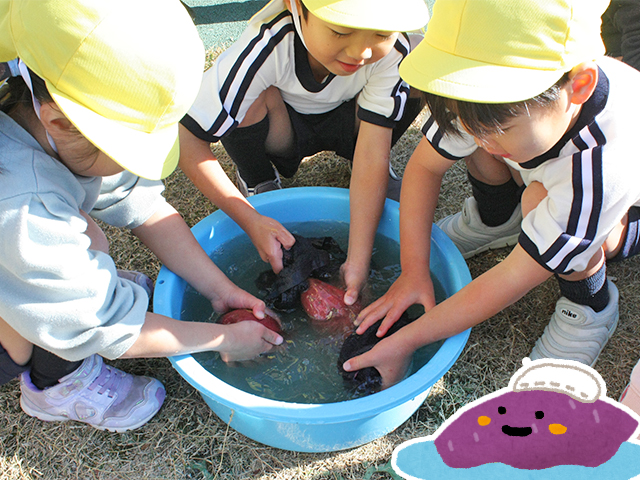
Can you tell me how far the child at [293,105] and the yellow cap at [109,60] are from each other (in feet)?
1.91

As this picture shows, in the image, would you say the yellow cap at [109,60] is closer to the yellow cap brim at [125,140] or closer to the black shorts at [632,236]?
the yellow cap brim at [125,140]

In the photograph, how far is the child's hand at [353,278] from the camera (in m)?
1.61

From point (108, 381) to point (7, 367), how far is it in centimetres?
27

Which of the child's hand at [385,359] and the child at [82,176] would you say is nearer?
the child at [82,176]

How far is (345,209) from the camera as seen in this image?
5.97 feet

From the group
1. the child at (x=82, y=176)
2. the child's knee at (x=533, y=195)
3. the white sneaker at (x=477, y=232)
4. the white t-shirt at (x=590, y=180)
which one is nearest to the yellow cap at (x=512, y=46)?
the white t-shirt at (x=590, y=180)

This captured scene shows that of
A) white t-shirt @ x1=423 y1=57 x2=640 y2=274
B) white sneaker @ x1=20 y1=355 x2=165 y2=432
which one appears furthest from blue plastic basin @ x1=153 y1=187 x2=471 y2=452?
white t-shirt @ x1=423 y1=57 x2=640 y2=274

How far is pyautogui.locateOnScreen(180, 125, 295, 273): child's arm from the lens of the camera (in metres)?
1.66

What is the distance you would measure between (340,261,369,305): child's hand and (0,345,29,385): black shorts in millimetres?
909

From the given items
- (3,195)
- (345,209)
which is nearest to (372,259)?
(345,209)

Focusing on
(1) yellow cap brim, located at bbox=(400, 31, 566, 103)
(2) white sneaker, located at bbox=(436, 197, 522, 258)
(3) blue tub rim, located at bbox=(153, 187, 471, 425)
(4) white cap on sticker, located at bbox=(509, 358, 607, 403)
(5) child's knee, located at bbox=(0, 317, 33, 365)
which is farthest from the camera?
(2) white sneaker, located at bbox=(436, 197, 522, 258)

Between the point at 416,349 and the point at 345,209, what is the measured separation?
58cm

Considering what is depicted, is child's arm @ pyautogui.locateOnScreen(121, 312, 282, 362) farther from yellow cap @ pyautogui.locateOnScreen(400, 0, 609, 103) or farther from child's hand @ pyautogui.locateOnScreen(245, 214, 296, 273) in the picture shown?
yellow cap @ pyautogui.locateOnScreen(400, 0, 609, 103)

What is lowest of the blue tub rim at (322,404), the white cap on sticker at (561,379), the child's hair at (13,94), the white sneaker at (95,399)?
the white sneaker at (95,399)
